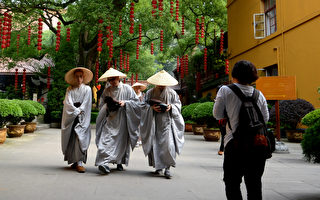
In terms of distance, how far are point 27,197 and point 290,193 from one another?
359cm

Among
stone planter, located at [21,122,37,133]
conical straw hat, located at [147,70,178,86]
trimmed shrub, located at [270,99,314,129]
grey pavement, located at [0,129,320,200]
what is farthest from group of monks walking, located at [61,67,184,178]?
stone planter, located at [21,122,37,133]

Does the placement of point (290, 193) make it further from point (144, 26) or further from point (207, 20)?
point (207, 20)

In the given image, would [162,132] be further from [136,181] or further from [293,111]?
[293,111]

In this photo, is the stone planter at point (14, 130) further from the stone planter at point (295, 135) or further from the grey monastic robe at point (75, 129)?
the stone planter at point (295, 135)

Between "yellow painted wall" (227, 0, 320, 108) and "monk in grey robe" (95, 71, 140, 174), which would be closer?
"monk in grey robe" (95, 71, 140, 174)

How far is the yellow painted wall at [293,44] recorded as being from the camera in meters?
11.5

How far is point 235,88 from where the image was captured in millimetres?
3113

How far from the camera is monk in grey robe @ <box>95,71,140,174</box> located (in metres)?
5.89

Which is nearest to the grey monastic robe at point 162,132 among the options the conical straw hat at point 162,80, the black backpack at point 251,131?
the conical straw hat at point 162,80

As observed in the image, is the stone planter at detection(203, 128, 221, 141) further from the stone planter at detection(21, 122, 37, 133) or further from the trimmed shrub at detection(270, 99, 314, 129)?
the stone planter at detection(21, 122, 37, 133)

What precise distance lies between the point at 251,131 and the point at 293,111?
30.6 ft

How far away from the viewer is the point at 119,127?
6.12 metres

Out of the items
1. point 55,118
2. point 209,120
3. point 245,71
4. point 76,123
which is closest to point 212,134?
point 209,120

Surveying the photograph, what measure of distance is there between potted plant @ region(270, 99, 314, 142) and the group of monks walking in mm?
6928
